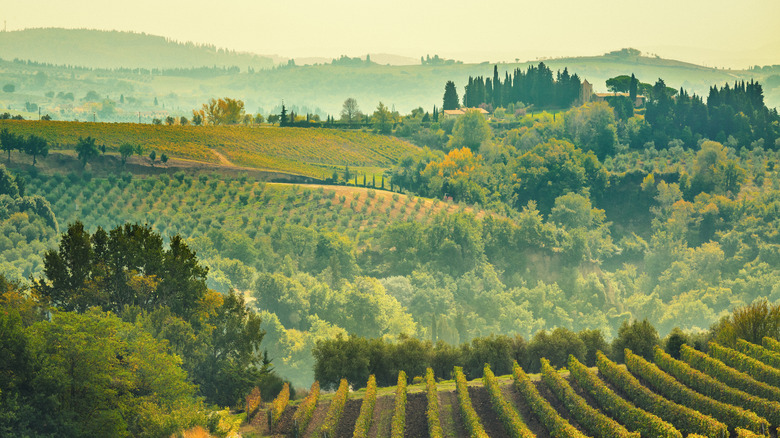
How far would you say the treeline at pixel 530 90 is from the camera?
167m

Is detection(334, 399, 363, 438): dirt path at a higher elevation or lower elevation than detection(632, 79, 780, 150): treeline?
lower

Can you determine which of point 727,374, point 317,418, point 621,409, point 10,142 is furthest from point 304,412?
point 10,142

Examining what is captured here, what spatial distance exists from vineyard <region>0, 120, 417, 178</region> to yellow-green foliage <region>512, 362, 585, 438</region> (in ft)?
292

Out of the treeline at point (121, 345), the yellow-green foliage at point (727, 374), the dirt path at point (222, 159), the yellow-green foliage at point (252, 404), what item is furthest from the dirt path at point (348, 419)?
the dirt path at point (222, 159)

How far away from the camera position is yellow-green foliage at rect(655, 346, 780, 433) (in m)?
37.2

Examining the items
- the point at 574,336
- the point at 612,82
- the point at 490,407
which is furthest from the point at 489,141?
the point at 490,407

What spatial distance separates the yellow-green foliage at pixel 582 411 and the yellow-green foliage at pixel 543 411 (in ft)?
3.20

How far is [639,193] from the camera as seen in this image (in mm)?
137750

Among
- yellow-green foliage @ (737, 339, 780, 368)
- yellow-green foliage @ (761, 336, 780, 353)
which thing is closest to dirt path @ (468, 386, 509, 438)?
yellow-green foliage @ (737, 339, 780, 368)

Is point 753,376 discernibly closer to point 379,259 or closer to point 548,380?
point 548,380

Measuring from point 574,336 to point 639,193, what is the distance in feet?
293

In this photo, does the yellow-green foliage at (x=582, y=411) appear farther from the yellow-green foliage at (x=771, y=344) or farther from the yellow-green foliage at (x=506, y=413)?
the yellow-green foliage at (x=771, y=344)

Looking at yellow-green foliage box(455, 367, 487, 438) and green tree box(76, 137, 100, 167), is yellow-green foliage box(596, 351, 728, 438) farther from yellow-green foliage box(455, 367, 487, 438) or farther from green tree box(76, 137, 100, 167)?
green tree box(76, 137, 100, 167)

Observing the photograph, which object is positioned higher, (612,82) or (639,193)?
(612,82)
